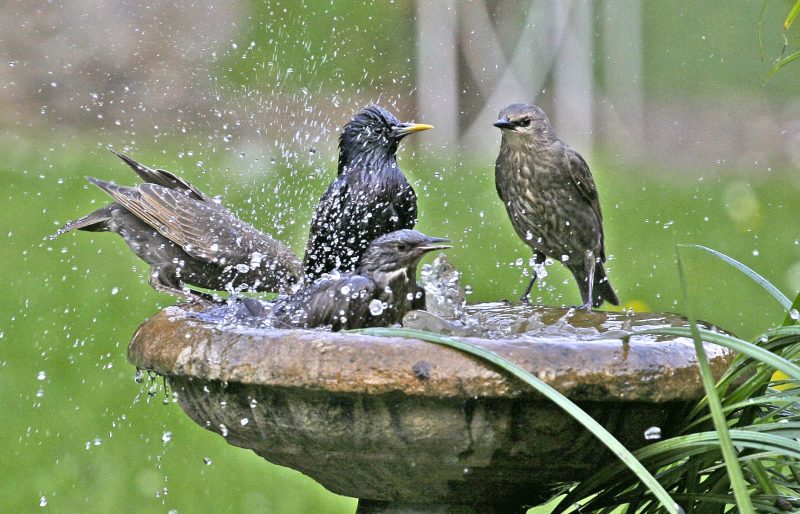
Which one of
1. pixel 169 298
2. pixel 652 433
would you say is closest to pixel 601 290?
pixel 652 433

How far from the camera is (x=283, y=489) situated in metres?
5.57

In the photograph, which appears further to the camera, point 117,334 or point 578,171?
point 117,334

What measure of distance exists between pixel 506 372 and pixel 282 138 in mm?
9673

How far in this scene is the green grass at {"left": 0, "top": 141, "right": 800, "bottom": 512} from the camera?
5562 mm

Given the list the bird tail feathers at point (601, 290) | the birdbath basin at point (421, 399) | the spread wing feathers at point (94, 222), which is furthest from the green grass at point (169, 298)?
the birdbath basin at point (421, 399)

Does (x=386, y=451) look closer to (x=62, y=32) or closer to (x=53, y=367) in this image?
(x=53, y=367)

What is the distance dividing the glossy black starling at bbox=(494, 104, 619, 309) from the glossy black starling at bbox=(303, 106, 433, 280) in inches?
23.9

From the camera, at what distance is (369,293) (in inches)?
131

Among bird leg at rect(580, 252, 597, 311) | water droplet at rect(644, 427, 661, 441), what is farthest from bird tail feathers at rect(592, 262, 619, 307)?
water droplet at rect(644, 427, 661, 441)

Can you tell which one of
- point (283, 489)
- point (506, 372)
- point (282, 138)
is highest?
point (282, 138)

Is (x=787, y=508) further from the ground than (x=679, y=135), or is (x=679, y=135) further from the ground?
(x=679, y=135)

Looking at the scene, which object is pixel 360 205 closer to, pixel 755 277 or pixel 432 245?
pixel 432 245

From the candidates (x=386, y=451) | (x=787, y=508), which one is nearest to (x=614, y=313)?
(x=787, y=508)

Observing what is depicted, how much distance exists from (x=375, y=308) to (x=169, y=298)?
3.78 meters
